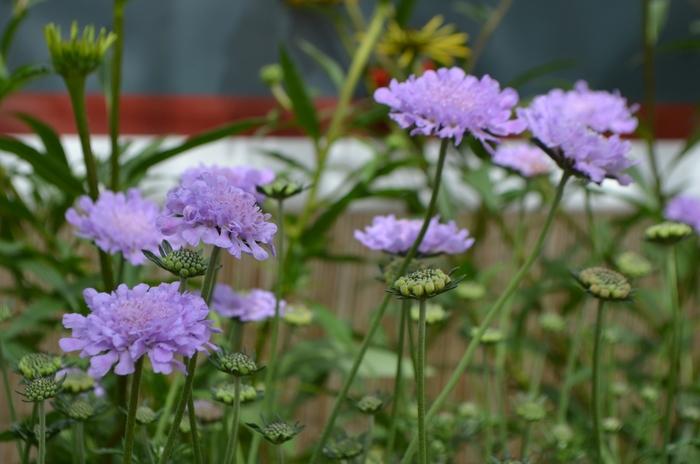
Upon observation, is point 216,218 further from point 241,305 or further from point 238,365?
point 241,305

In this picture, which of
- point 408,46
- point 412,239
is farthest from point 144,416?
point 408,46

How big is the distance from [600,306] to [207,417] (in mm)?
193

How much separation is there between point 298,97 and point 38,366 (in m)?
0.45

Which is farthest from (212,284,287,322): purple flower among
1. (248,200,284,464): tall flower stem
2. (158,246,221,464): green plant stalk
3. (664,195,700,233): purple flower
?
(664,195,700,233): purple flower

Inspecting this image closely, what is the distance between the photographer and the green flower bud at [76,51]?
47 centimetres

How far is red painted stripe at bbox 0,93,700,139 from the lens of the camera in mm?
1246

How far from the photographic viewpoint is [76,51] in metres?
0.47

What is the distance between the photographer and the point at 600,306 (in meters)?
0.41

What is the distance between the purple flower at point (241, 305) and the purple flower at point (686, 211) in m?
0.37

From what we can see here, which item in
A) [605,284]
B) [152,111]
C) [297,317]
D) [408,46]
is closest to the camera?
[605,284]

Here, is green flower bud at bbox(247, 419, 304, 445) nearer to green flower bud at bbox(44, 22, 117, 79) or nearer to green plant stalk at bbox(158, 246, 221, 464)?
green plant stalk at bbox(158, 246, 221, 464)

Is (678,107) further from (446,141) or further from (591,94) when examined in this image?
(446,141)

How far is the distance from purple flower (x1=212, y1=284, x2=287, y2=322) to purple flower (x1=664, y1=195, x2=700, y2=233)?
1.23 ft

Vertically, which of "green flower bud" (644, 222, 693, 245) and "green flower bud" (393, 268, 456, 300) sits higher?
"green flower bud" (644, 222, 693, 245)
